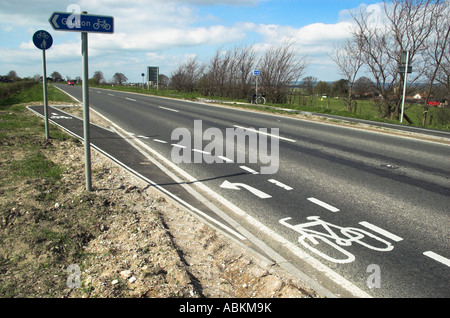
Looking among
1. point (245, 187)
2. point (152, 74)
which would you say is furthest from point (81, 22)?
point (152, 74)

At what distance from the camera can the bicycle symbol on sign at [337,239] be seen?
3977 millimetres

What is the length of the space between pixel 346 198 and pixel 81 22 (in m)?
4.80

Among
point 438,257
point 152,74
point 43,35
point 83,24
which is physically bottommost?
point 438,257

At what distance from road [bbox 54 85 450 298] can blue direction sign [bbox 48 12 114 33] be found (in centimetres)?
310

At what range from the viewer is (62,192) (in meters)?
5.46

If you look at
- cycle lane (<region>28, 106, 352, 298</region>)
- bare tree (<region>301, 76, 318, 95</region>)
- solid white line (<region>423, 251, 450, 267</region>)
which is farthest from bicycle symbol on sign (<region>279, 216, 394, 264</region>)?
bare tree (<region>301, 76, 318, 95</region>)

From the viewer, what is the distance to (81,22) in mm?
4879

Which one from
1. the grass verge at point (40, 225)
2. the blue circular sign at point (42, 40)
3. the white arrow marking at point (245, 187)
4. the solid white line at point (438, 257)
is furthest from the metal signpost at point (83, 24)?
the solid white line at point (438, 257)

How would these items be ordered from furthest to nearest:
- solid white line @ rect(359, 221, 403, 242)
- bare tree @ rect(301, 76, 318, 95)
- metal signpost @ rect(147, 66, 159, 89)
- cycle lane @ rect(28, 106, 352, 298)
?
metal signpost @ rect(147, 66, 159, 89)
bare tree @ rect(301, 76, 318, 95)
solid white line @ rect(359, 221, 403, 242)
cycle lane @ rect(28, 106, 352, 298)

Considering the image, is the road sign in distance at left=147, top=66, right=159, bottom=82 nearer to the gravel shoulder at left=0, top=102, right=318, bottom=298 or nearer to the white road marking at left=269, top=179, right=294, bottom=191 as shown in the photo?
the white road marking at left=269, top=179, right=294, bottom=191

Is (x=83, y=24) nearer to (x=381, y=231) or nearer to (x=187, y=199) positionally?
(x=187, y=199)

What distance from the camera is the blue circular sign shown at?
8344mm

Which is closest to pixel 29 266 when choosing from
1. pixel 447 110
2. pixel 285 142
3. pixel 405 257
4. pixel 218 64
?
pixel 405 257
